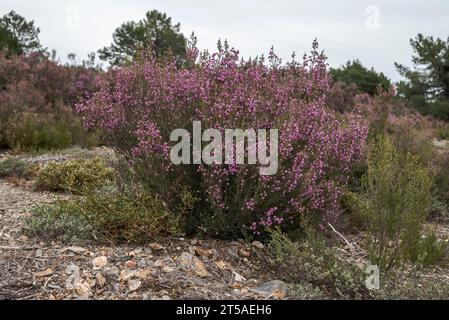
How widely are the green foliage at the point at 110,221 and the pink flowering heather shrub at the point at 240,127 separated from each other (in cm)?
17

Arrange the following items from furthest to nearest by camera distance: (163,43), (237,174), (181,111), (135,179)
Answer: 1. (163,43)
2. (135,179)
3. (181,111)
4. (237,174)

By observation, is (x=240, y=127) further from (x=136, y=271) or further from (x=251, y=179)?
(x=136, y=271)

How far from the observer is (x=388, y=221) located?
359 cm

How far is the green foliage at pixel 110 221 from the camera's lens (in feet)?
13.3

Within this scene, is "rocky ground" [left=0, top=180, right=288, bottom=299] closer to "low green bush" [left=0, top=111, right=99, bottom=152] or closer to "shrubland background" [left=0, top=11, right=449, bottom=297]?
"shrubland background" [left=0, top=11, right=449, bottom=297]

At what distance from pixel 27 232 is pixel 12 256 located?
1.39 ft

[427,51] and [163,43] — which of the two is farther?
[163,43]

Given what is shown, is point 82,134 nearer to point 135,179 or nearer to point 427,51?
point 135,179

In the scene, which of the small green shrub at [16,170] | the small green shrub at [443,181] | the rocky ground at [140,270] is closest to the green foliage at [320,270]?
the rocky ground at [140,270]

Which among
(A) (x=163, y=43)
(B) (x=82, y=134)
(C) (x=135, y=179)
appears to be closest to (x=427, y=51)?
(A) (x=163, y=43)

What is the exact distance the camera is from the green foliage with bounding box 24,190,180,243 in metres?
4.07

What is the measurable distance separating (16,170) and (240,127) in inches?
168

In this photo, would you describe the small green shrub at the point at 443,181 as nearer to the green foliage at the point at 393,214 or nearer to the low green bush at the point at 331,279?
the low green bush at the point at 331,279

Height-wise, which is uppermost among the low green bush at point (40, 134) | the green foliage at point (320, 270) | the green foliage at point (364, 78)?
the green foliage at point (364, 78)
